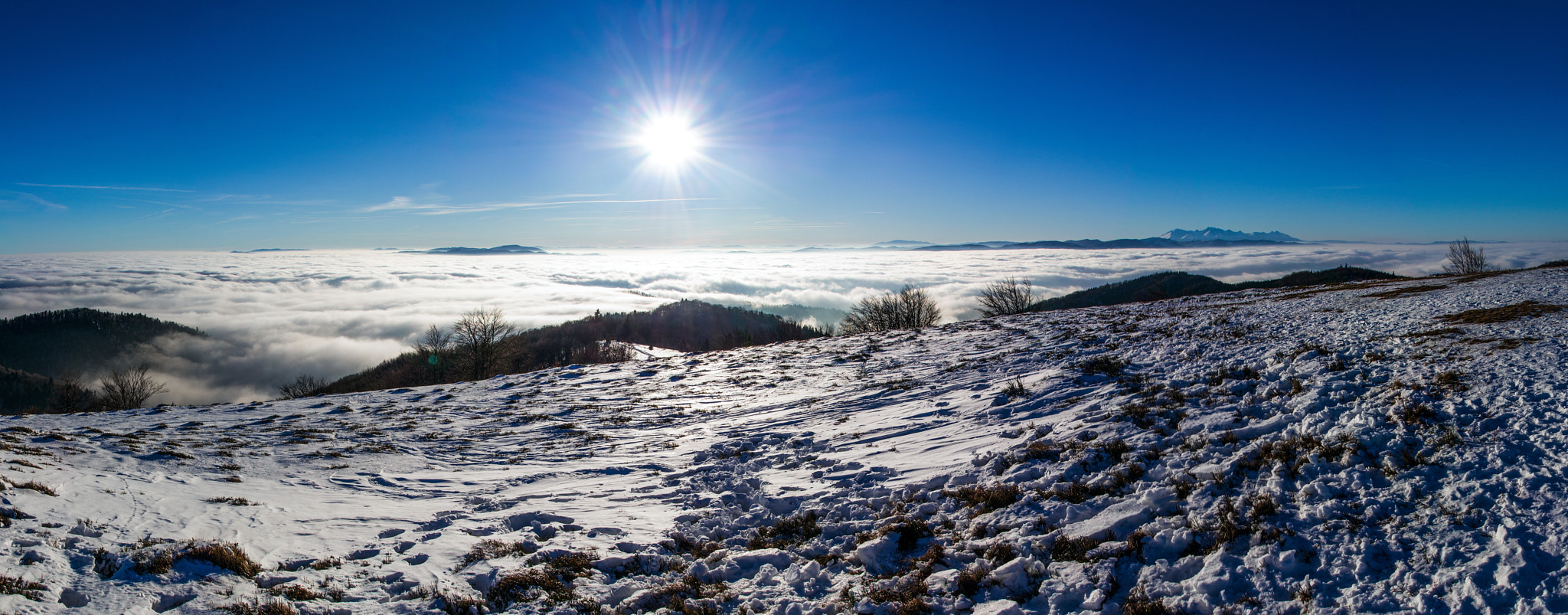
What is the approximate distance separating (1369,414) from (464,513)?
12557 millimetres

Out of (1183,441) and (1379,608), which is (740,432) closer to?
(1183,441)

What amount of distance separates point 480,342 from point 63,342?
249437mm

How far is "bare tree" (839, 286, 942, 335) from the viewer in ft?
195

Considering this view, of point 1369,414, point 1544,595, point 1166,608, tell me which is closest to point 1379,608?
point 1544,595

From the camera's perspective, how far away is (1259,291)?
29.4 metres

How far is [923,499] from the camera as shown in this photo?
7836 mm

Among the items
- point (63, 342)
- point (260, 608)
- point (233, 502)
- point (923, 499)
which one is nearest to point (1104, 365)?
point (923, 499)

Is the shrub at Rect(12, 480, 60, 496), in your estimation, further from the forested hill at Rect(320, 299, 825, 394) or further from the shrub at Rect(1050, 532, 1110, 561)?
the forested hill at Rect(320, 299, 825, 394)

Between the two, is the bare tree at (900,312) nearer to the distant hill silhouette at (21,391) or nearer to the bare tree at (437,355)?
the bare tree at (437,355)

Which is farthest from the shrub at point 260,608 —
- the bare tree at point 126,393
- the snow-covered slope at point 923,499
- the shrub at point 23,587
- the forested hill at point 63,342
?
the forested hill at point 63,342

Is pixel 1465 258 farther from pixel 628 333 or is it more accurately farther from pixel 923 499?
pixel 628 333

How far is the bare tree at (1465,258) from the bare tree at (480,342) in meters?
92.4

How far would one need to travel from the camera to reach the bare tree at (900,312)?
59.5 meters

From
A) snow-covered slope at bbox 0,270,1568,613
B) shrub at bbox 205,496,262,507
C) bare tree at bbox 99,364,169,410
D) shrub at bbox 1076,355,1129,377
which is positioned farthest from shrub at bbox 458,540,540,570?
bare tree at bbox 99,364,169,410
